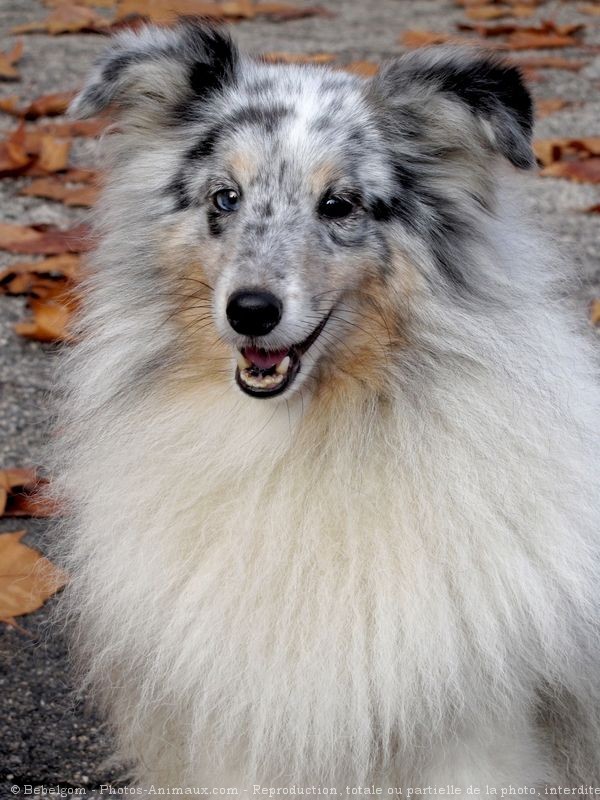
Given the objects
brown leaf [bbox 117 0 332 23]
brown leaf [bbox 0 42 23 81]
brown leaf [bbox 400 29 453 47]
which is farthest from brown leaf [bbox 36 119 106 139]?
brown leaf [bbox 400 29 453 47]

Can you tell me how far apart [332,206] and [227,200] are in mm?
240

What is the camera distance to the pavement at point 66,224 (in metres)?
3.08

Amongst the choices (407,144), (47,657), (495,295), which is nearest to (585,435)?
(495,295)

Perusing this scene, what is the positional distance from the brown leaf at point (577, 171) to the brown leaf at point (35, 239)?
7.61 feet

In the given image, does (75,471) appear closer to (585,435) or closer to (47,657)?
(47,657)

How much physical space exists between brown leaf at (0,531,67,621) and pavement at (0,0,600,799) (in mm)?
85

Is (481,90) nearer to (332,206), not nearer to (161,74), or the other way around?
(332,206)

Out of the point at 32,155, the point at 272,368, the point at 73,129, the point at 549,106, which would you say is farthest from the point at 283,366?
the point at 549,106

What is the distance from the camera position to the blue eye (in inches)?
104

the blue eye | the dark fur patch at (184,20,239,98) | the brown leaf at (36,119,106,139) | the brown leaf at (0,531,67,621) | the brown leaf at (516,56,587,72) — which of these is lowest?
the brown leaf at (0,531,67,621)

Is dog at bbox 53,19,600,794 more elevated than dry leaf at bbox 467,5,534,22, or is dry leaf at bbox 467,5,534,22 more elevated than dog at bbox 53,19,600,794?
dry leaf at bbox 467,5,534,22

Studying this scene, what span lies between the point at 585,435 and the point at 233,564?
2.72ft

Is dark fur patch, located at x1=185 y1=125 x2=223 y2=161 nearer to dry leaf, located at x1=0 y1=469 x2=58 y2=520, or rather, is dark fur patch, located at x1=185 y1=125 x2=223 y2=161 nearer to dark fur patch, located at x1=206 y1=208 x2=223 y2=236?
dark fur patch, located at x1=206 y1=208 x2=223 y2=236

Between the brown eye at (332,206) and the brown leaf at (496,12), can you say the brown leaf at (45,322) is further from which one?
the brown leaf at (496,12)
